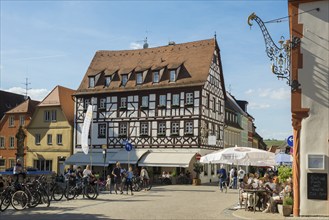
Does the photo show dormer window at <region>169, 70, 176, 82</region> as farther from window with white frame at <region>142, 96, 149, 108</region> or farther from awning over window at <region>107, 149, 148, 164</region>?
awning over window at <region>107, 149, 148, 164</region>

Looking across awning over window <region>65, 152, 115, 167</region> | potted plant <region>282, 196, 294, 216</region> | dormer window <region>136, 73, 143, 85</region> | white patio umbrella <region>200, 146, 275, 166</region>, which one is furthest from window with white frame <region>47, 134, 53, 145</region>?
potted plant <region>282, 196, 294, 216</region>

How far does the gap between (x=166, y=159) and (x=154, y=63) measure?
32.9 ft

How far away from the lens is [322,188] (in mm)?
15320

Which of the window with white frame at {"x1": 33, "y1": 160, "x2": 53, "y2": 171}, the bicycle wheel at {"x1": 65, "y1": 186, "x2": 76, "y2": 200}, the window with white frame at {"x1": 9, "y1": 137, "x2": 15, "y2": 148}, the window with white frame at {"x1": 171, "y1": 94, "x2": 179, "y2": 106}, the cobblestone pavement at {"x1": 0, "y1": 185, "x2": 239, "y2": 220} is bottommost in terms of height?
the cobblestone pavement at {"x1": 0, "y1": 185, "x2": 239, "y2": 220}

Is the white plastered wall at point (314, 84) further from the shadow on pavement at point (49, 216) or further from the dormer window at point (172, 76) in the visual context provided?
the dormer window at point (172, 76)

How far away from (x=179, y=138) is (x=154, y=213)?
87.3 feet

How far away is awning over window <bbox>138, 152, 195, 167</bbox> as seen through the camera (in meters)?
40.8

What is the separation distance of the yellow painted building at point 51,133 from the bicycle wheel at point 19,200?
105ft

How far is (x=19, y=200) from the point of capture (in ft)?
57.5

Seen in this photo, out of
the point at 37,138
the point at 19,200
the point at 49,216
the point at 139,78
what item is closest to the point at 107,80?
the point at 139,78

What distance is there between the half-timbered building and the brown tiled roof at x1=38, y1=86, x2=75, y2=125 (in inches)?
82.3

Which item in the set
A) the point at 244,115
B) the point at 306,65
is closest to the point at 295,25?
A: the point at 306,65

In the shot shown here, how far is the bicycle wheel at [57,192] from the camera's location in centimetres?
2252

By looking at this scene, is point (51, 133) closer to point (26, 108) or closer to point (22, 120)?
point (22, 120)
